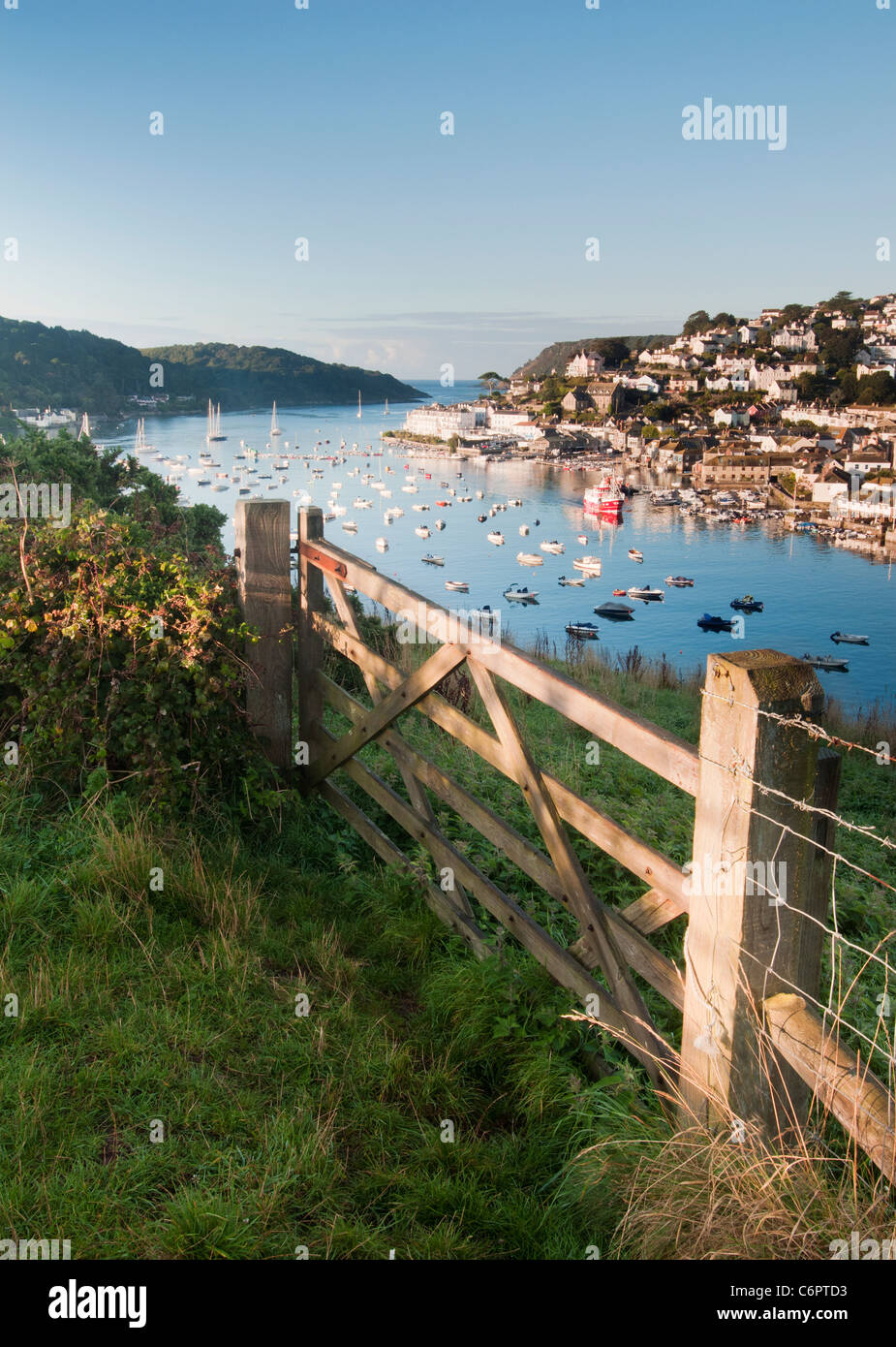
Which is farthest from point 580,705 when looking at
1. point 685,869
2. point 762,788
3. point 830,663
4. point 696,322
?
point 696,322

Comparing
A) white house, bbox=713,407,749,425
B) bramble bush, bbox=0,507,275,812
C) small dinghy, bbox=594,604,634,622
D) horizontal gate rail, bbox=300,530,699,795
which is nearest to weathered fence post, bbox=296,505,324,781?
bramble bush, bbox=0,507,275,812

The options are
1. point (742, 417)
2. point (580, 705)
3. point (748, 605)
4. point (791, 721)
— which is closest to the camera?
point (791, 721)

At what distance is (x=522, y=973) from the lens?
2.95 m

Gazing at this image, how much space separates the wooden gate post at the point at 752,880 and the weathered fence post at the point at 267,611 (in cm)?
259

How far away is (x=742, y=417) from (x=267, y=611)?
334ft

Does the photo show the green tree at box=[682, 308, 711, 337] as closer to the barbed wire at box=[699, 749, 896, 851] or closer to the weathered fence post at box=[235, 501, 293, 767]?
the weathered fence post at box=[235, 501, 293, 767]

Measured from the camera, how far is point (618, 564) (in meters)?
61.2

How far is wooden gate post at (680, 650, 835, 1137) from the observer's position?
1.80 m

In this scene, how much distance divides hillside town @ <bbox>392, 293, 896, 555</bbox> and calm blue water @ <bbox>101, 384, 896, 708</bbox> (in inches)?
269

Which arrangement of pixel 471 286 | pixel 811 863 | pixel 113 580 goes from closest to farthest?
pixel 811 863
pixel 113 580
pixel 471 286

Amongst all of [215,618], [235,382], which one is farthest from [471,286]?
[215,618]

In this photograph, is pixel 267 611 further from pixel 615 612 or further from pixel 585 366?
pixel 585 366

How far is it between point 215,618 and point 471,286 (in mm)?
104967
